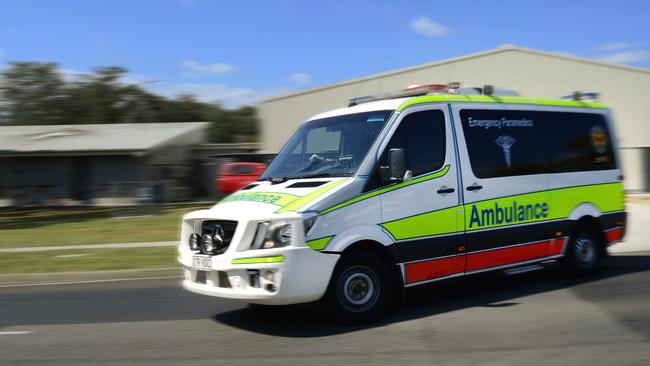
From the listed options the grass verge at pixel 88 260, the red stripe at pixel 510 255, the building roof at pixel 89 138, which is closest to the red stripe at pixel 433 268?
the red stripe at pixel 510 255

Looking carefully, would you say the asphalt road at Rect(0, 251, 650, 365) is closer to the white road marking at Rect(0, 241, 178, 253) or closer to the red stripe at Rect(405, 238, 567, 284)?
the red stripe at Rect(405, 238, 567, 284)

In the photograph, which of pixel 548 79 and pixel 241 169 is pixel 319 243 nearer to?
pixel 241 169

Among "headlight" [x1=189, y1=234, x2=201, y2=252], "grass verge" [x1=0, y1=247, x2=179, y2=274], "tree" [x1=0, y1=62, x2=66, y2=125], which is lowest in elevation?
"grass verge" [x1=0, y1=247, x2=179, y2=274]

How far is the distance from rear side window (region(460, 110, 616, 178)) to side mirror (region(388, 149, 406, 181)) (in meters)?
1.22

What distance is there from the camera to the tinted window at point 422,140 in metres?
6.53

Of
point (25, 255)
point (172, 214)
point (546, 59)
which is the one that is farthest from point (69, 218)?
point (546, 59)

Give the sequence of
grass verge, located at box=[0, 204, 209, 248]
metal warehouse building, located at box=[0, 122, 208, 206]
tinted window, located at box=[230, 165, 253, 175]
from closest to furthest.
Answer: grass verge, located at box=[0, 204, 209, 248], tinted window, located at box=[230, 165, 253, 175], metal warehouse building, located at box=[0, 122, 208, 206]

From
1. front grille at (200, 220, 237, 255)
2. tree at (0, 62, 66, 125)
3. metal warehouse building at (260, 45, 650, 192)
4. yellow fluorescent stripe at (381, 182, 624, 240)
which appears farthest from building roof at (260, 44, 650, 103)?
tree at (0, 62, 66, 125)

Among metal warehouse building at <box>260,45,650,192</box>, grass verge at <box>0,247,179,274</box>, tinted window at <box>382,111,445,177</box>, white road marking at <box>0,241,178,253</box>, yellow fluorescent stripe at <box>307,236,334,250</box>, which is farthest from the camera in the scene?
metal warehouse building at <box>260,45,650,192</box>

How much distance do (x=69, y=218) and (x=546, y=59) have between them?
2042 cm

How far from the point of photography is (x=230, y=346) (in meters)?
5.61

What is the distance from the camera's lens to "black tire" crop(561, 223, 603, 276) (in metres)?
Result: 8.24

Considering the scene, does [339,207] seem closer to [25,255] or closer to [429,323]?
[429,323]

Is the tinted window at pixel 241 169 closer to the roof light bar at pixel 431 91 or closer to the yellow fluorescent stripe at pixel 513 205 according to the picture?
the roof light bar at pixel 431 91
